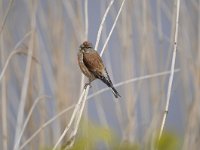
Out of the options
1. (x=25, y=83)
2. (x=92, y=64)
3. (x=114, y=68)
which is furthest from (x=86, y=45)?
(x=114, y=68)

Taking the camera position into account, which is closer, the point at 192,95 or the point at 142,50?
the point at 142,50

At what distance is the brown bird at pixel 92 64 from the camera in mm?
1109

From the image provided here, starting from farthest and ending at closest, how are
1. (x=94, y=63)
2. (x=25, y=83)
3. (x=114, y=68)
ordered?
(x=114, y=68)
(x=25, y=83)
(x=94, y=63)

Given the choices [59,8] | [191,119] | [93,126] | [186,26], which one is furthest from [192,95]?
[59,8]

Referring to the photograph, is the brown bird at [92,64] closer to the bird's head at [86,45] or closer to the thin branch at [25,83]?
the bird's head at [86,45]

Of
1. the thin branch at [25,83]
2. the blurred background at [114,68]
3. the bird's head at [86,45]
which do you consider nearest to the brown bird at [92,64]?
the bird's head at [86,45]

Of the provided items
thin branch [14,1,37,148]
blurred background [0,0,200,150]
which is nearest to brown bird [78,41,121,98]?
thin branch [14,1,37,148]

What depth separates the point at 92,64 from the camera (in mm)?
1124

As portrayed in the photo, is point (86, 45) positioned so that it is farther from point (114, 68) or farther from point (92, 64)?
point (114, 68)

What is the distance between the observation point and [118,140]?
5.26 feet

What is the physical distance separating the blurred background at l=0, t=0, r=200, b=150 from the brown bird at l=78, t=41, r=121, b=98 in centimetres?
40

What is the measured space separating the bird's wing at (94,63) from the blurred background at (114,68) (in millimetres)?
408

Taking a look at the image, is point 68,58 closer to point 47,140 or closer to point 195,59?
point 47,140

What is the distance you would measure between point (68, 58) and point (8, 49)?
203 mm
